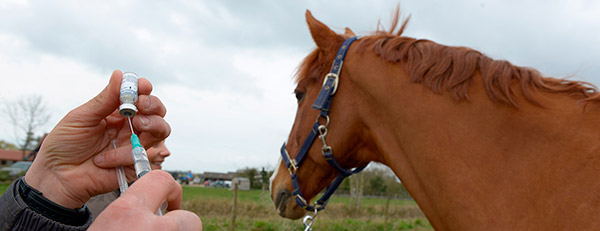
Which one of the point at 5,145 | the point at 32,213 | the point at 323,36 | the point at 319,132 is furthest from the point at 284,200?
the point at 5,145

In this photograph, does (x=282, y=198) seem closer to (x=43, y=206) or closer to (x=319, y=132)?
(x=319, y=132)

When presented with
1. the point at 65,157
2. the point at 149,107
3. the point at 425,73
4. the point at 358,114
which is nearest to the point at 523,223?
the point at 425,73

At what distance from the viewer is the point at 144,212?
619 mm

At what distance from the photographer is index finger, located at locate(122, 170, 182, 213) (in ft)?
2.10

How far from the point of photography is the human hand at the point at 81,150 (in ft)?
4.48

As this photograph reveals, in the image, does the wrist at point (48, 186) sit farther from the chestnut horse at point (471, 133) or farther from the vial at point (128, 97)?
the chestnut horse at point (471, 133)

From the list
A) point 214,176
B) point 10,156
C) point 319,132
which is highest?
point 319,132

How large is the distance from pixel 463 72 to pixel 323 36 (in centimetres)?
100

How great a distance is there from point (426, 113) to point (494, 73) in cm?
38

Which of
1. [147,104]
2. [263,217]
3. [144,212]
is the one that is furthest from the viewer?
[263,217]

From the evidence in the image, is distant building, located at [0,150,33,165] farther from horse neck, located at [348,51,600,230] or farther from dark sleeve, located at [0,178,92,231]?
horse neck, located at [348,51,600,230]

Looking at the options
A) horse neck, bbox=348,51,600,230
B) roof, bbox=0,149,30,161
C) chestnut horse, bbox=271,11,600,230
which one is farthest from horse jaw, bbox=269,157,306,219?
roof, bbox=0,149,30,161

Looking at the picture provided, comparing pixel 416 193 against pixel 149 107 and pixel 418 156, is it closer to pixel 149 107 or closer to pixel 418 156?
pixel 418 156

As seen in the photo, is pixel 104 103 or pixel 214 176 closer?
pixel 104 103
